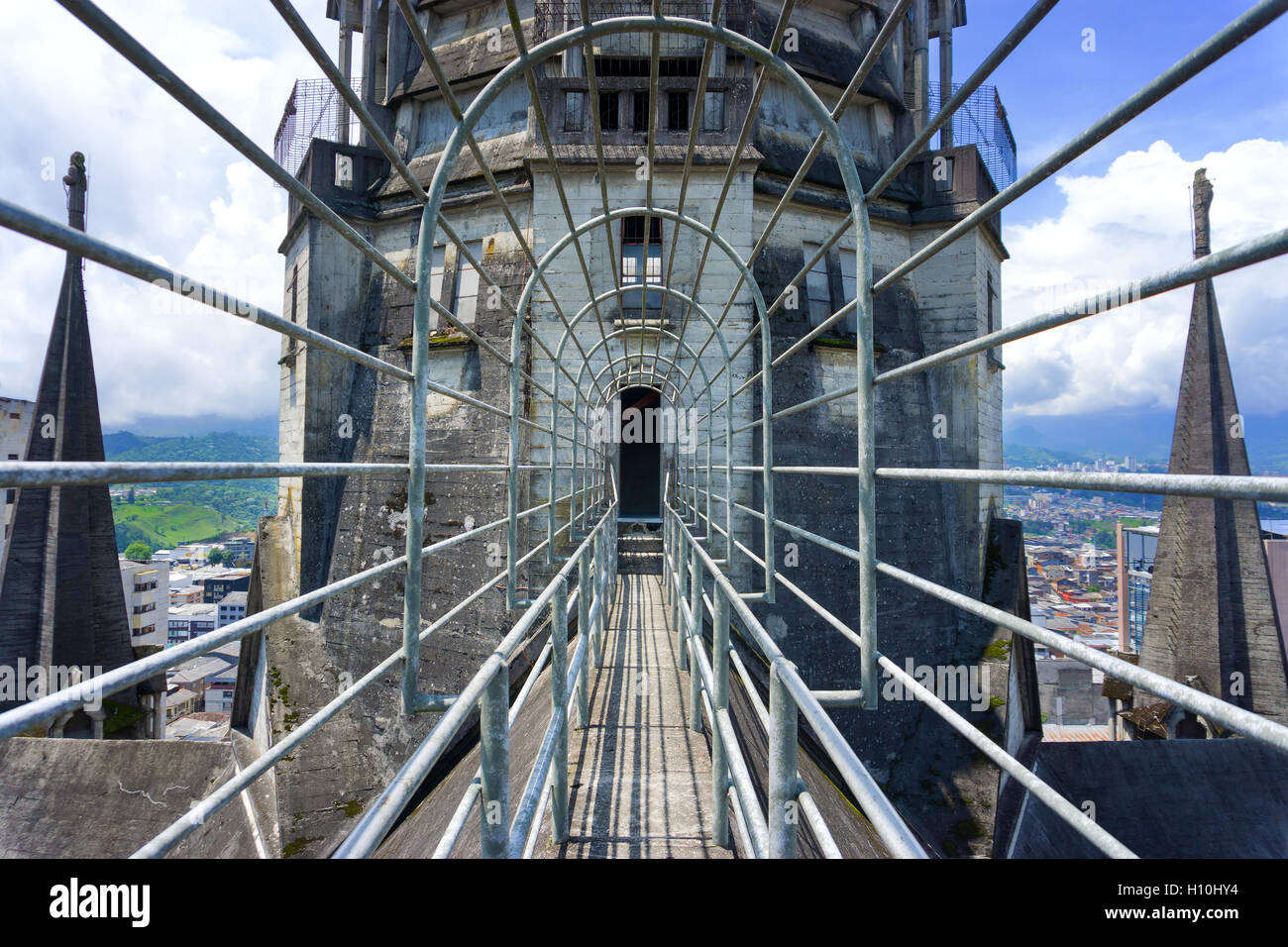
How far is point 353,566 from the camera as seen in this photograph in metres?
9.26

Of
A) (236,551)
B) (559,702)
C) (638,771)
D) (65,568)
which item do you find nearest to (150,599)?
(65,568)

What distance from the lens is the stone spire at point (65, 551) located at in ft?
30.9

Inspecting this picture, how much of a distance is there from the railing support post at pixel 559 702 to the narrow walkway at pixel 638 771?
119 mm

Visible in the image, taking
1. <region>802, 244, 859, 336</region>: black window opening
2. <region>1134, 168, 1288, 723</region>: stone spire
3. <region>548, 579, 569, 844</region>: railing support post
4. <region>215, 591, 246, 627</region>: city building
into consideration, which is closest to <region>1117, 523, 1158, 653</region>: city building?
<region>1134, 168, 1288, 723</region>: stone spire

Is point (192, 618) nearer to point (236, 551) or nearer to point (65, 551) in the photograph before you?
point (236, 551)

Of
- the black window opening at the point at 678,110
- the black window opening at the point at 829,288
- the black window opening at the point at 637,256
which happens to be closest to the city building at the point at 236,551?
the black window opening at the point at 637,256

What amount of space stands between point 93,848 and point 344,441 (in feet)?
20.7

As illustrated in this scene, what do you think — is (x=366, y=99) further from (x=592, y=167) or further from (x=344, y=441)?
(x=344, y=441)

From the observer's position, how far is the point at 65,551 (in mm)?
9633

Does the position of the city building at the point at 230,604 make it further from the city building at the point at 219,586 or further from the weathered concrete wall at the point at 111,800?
the weathered concrete wall at the point at 111,800

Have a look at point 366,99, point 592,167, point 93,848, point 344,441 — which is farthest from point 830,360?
point 93,848
